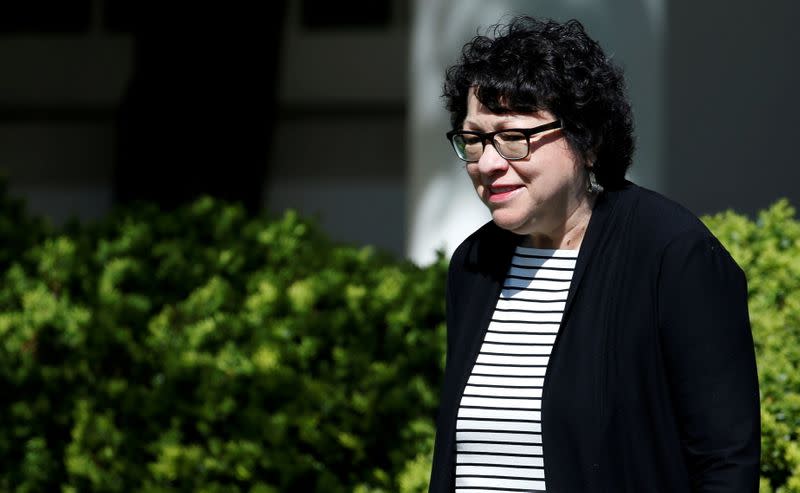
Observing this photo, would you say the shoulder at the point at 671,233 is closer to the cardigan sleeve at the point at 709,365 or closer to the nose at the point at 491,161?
the cardigan sleeve at the point at 709,365

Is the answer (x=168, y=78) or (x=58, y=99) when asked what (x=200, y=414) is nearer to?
(x=168, y=78)

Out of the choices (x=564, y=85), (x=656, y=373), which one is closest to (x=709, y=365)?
(x=656, y=373)

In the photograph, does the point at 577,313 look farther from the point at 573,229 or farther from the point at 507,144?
the point at 507,144

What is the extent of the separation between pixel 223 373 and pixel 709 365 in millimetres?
2275

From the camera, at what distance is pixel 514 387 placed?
2.47m

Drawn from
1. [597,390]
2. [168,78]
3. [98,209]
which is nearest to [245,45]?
[168,78]

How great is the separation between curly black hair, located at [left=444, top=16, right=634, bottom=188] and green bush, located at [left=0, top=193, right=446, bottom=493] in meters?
1.58

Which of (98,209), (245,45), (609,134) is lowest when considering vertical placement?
(98,209)

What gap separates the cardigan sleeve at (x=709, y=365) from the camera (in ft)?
7.40

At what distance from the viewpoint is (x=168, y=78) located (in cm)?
1067

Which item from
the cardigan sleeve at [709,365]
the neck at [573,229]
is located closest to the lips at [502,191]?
the neck at [573,229]

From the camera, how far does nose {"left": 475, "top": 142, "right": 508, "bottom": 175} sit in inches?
98.1

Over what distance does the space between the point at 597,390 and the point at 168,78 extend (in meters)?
8.85

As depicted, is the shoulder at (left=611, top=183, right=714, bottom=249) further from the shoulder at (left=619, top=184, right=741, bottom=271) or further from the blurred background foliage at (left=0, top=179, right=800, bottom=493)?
the blurred background foliage at (left=0, top=179, right=800, bottom=493)
